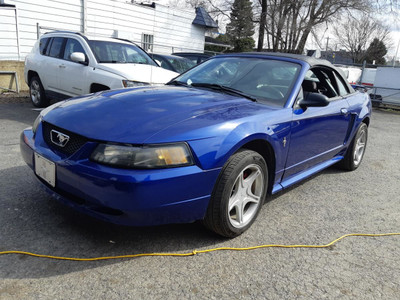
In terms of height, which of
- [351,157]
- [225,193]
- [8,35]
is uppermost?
[8,35]

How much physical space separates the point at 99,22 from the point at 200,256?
48.6 feet

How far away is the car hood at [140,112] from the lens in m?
2.32

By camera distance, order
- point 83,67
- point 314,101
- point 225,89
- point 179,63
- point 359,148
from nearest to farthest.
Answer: point 314,101
point 225,89
point 359,148
point 83,67
point 179,63

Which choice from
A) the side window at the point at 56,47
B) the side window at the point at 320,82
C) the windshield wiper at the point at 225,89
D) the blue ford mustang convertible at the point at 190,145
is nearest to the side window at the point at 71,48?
the side window at the point at 56,47

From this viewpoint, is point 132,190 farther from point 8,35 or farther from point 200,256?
point 8,35

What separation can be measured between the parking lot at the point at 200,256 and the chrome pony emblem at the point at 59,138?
68cm

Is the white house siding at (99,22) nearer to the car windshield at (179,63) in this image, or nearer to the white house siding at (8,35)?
the white house siding at (8,35)

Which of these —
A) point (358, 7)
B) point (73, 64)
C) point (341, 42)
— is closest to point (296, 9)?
point (358, 7)

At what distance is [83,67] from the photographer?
663 cm

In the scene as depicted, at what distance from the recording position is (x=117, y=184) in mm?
A: 2107

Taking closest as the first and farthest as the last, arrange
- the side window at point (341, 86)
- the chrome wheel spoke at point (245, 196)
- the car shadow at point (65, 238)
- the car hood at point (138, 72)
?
the car shadow at point (65, 238), the chrome wheel spoke at point (245, 196), the side window at point (341, 86), the car hood at point (138, 72)

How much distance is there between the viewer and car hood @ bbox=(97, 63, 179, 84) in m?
6.13

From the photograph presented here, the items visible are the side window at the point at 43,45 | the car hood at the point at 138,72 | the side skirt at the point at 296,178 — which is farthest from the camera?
the side window at the point at 43,45

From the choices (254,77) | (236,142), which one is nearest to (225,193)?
(236,142)
